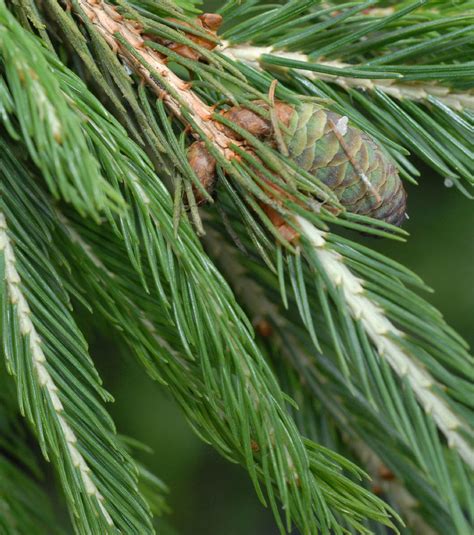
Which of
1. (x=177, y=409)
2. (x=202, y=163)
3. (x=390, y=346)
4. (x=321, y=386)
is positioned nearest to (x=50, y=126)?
(x=202, y=163)

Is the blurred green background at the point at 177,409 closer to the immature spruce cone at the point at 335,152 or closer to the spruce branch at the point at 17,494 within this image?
the spruce branch at the point at 17,494

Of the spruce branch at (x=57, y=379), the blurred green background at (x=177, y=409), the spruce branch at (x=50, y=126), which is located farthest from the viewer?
the blurred green background at (x=177, y=409)

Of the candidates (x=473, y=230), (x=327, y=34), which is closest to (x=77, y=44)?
(x=327, y=34)

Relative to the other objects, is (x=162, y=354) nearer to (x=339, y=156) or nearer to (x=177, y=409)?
(x=339, y=156)

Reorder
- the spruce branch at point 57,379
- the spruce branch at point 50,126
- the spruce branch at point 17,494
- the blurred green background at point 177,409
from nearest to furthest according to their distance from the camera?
the spruce branch at point 50,126 → the spruce branch at point 57,379 → the spruce branch at point 17,494 → the blurred green background at point 177,409

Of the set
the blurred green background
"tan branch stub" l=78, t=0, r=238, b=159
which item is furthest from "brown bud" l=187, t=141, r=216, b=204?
the blurred green background

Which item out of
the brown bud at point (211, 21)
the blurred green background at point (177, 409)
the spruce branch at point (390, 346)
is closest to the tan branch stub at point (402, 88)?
the brown bud at point (211, 21)
